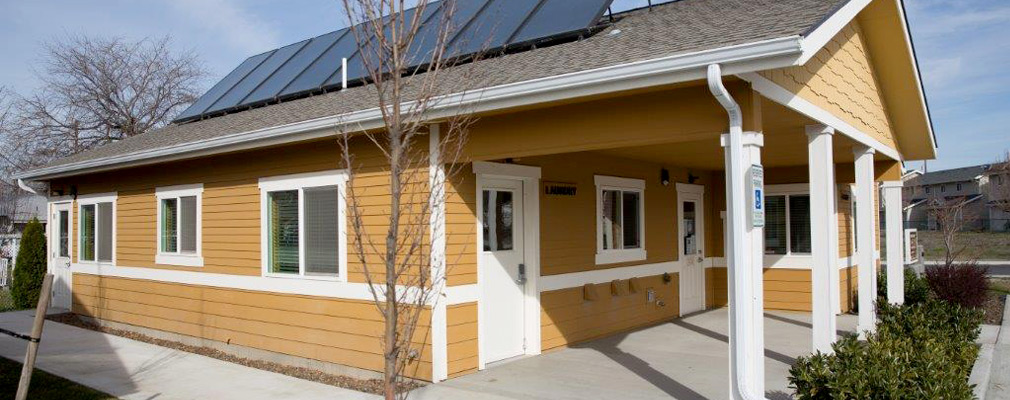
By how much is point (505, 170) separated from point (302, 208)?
241 cm

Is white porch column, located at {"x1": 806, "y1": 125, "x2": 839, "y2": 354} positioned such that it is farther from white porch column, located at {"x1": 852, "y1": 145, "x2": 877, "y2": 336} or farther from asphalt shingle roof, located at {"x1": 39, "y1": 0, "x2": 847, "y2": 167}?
white porch column, located at {"x1": 852, "y1": 145, "x2": 877, "y2": 336}

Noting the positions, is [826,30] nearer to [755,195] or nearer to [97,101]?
[755,195]

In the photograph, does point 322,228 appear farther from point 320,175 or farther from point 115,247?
point 115,247

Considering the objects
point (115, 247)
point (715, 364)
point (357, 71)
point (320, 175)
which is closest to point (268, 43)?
point (115, 247)

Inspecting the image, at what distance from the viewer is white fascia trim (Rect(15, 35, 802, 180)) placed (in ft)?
15.9

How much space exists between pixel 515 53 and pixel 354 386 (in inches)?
152

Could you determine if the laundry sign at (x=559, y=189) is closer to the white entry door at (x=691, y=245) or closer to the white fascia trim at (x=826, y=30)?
the white entry door at (x=691, y=245)

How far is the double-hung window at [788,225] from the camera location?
41.8 feet

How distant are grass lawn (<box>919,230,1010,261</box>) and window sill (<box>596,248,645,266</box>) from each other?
80.9 ft

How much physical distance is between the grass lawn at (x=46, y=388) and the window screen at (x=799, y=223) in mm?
10348

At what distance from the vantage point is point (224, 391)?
7449mm

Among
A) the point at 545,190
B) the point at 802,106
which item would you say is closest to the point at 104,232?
the point at 545,190

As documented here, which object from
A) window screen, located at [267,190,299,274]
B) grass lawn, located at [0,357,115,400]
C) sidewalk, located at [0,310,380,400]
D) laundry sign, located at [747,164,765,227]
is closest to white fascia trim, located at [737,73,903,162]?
laundry sign, located at [747,164,765,227]

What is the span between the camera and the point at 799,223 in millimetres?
12758
